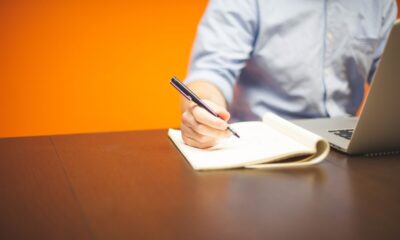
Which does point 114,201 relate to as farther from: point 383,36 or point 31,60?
point 31,60

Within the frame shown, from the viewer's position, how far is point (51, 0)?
1714mm

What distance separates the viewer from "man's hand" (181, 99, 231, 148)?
640 millimetres

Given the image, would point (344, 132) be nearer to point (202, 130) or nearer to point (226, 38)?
point (202, 130)

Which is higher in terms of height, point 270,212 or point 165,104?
point 270,212

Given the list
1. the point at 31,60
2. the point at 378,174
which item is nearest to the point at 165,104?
the point at 31,60

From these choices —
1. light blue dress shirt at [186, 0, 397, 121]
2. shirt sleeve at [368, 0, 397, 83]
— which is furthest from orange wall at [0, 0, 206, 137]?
shirt sleeve at [368, 0, 397, 83]

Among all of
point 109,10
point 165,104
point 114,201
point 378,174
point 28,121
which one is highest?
point 109,10

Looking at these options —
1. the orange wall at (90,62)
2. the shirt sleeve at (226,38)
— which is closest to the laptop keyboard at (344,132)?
the shirt sleeve at (226,38)

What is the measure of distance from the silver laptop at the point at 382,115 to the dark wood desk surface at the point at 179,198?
0.02m

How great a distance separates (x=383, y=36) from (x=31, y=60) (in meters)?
1.37

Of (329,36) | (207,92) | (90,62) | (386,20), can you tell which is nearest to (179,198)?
(207,92)

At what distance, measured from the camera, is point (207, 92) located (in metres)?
0.90

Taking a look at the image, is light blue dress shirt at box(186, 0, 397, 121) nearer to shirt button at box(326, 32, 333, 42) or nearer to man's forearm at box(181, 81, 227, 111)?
shirt button at box(326, 32, 333, 42)

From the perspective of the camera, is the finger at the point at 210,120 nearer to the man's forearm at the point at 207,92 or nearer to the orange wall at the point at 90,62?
the man's forearm at the point at 207,92
